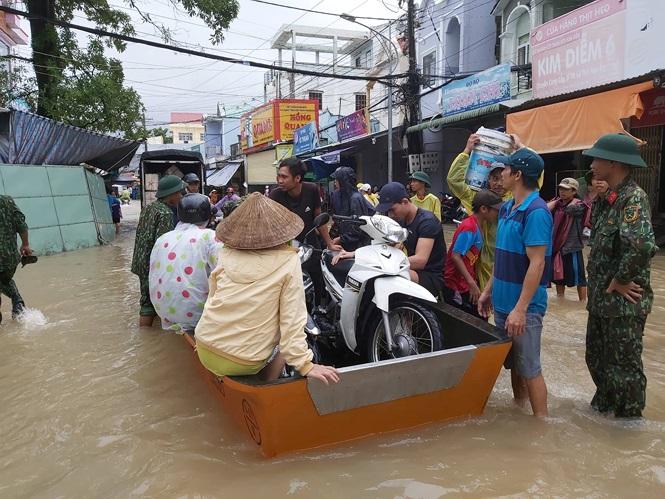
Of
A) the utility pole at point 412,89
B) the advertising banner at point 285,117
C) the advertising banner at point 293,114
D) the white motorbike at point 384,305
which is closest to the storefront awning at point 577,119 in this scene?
the utility pole at point 412,89

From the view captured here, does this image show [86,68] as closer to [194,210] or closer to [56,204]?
[56,204]

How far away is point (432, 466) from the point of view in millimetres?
2898

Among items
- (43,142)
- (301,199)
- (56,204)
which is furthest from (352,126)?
(301,199)

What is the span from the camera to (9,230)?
18.5ft

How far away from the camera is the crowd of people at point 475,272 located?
2674 mm

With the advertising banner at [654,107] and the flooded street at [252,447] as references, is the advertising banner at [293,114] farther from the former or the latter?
the flooded street at [252,447]

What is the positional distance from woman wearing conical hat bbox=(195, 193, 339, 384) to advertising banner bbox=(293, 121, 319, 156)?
20.5 m

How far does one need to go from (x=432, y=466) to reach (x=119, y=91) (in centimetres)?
1578

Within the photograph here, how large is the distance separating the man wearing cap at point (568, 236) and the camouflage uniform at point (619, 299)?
298 centimetres

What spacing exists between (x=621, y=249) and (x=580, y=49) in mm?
8073

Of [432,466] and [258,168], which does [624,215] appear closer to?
[432,466]

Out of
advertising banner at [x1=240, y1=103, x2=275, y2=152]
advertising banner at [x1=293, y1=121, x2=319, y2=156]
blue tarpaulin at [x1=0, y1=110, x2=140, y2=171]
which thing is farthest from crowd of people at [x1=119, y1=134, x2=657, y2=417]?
advertising banner at [x1=240, y1=103, x2=275, y2=152]

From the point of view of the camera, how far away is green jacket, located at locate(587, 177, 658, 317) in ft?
9.30

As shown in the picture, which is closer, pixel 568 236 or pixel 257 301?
pixel 257 301
